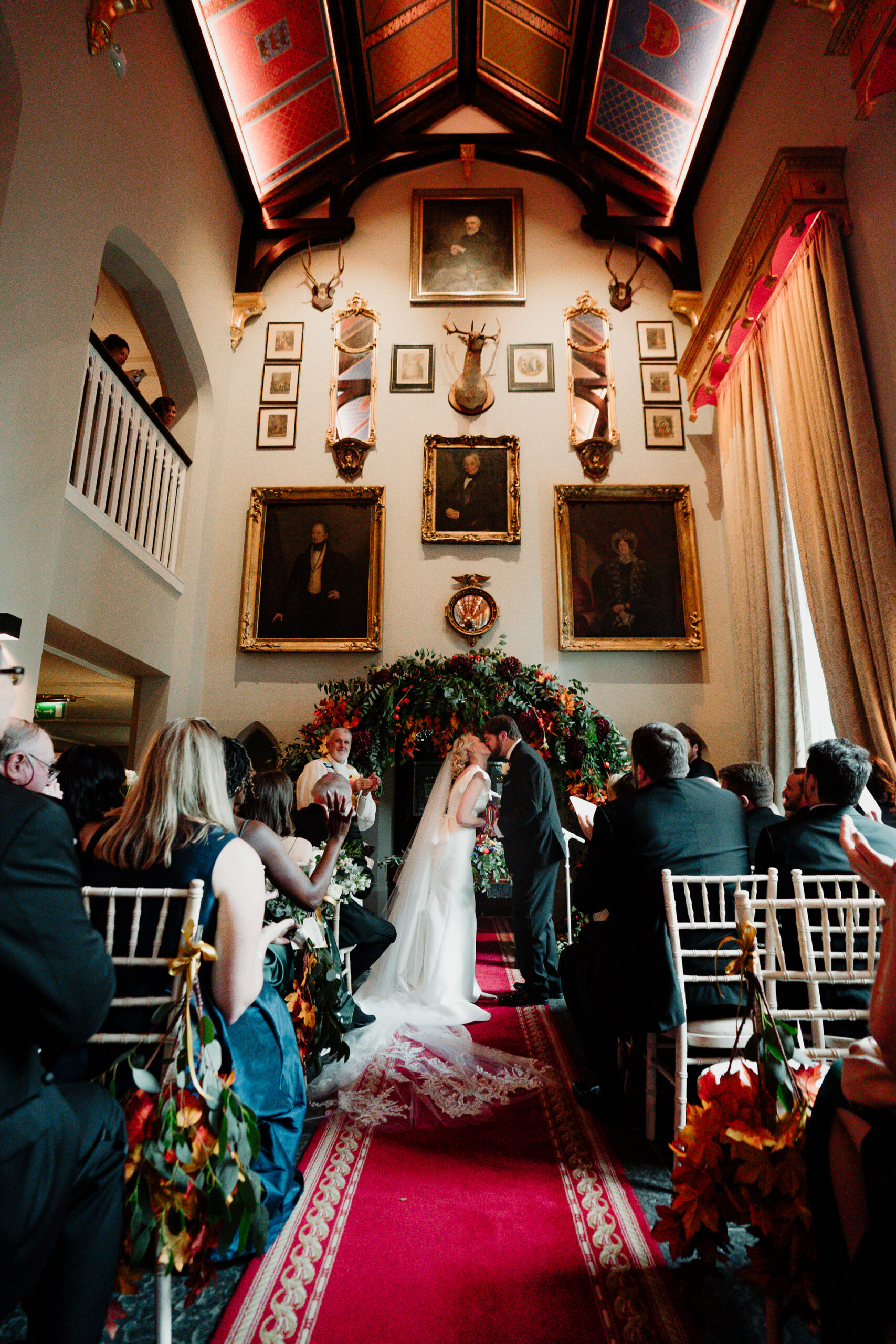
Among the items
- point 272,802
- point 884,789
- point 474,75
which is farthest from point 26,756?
point 474,75

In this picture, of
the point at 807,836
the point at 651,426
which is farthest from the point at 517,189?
the point at 807,836

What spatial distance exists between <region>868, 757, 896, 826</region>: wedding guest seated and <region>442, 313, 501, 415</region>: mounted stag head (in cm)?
576

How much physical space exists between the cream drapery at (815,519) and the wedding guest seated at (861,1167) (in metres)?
3.32

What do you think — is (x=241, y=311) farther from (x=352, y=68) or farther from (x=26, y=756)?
(x=26, y=756)

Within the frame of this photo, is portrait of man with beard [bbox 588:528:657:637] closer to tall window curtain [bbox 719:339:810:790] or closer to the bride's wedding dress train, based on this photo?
tall window curtain [bbox 719:339:810:790]

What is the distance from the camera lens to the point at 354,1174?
229cm

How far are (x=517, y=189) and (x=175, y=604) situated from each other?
6580 millimetres

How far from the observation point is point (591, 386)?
829 cm

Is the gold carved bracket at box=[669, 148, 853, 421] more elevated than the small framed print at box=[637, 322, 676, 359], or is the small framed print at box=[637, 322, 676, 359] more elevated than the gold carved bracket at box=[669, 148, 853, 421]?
the small framed print at box=[637, 322, 676, 359]

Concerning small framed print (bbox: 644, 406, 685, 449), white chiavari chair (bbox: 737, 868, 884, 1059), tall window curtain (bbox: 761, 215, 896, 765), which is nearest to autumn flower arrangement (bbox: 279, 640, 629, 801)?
tall window curtain (bbox: 761, 215, 896, 765)

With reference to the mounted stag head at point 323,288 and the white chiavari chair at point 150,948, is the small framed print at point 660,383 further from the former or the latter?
the white chiavari chair at point 150,948

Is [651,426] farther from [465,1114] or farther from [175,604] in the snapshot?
[465,1114]

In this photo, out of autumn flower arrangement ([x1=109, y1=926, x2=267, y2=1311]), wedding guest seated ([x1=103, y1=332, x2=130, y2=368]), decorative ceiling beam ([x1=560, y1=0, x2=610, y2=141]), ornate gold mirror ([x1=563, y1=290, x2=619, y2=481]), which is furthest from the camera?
ornate gold mirror ([x1=563, y1=290, x2=619, y2=481])

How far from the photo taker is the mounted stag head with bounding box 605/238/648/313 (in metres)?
8.54
